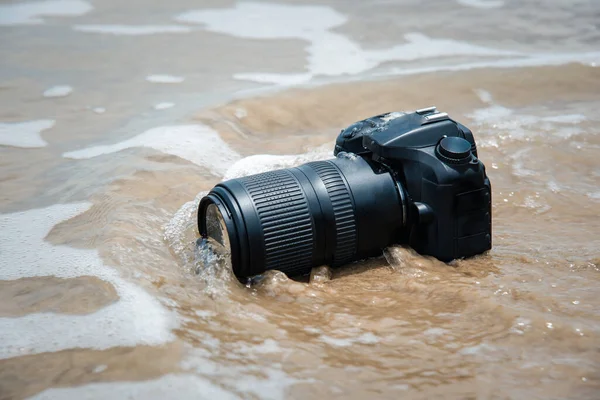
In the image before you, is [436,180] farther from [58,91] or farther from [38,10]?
[38,10]

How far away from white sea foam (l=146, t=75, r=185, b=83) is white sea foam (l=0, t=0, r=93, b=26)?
4.57 ft

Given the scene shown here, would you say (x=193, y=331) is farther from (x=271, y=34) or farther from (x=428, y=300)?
(x=271, y=34)

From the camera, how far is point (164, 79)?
4332 millimetres

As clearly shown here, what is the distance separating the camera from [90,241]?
236 centimetres

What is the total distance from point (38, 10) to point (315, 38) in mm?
2176

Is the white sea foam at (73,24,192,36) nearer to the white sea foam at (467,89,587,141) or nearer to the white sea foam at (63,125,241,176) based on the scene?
the white sea foam at (63,125,241,176)

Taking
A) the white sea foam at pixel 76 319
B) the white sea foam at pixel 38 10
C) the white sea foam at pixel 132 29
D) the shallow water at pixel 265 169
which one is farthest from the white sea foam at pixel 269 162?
the white sea foam at pixel 38 10

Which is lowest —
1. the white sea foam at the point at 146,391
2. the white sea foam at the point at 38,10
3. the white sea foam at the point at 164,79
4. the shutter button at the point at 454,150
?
the white sea foam at the point at 146,391

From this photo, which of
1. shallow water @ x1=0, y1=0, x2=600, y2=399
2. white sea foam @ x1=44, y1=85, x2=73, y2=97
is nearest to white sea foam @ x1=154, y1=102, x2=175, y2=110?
shallow water @ x1=0, y1=0, x2=600, y2=399

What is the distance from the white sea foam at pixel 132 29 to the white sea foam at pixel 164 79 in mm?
818

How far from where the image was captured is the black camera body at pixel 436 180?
7.27 feet

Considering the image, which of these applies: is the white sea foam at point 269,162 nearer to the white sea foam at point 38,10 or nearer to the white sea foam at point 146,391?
the white sea foam at point 146,391

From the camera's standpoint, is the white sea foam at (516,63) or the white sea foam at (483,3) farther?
the white sea foam at (483,3)

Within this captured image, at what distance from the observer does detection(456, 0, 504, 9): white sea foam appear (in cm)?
556
